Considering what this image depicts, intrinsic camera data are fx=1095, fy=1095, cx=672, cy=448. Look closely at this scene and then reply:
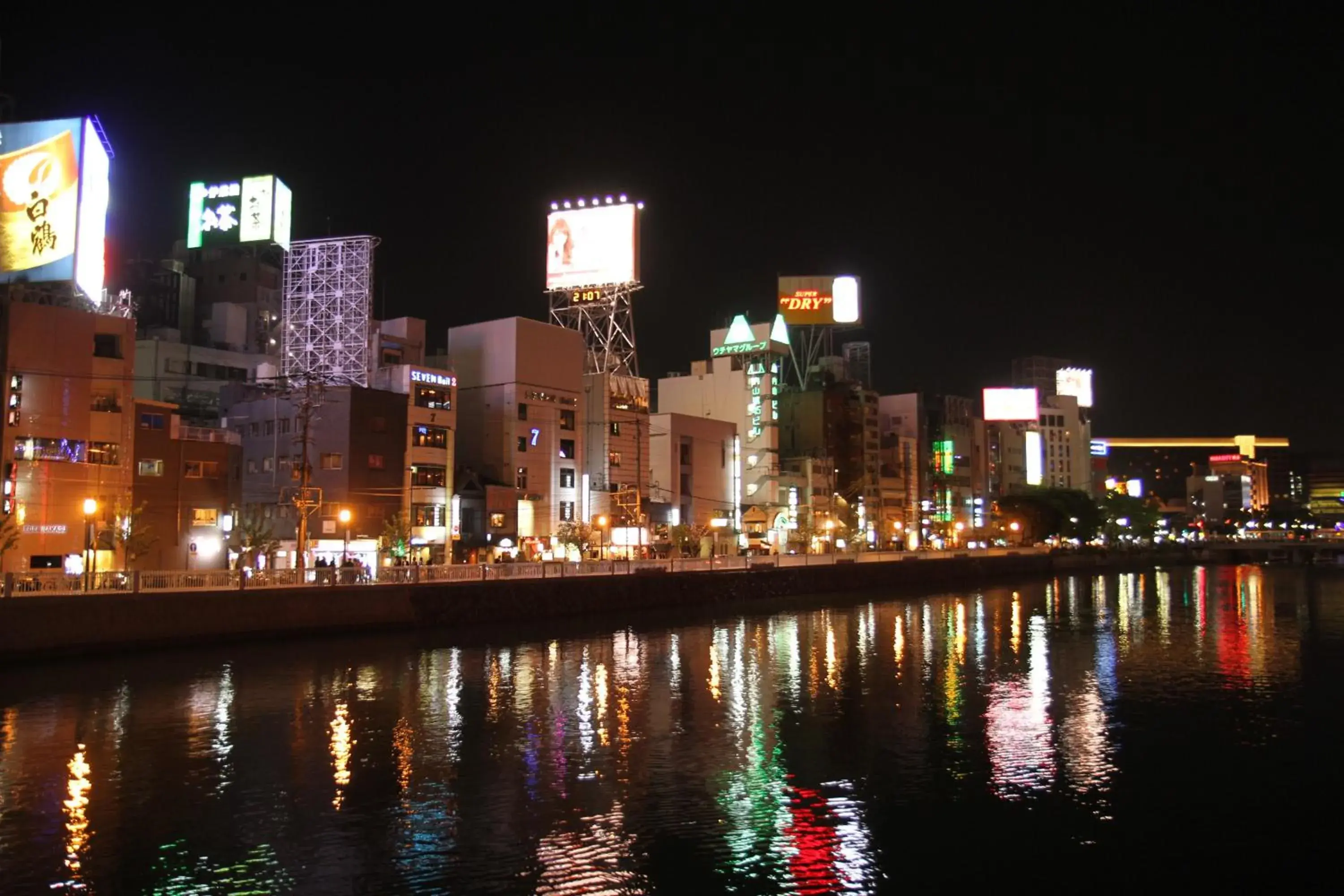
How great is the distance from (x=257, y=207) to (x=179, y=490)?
3650 cm

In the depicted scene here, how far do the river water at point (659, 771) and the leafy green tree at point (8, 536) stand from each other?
9849mm

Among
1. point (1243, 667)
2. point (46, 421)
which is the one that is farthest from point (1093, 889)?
point (46, 421)

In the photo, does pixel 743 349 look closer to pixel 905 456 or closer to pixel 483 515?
pixel 905 456

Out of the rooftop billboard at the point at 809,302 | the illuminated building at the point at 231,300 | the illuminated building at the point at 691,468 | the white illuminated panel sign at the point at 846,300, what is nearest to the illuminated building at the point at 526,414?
the illuminated building at the point at 691,468

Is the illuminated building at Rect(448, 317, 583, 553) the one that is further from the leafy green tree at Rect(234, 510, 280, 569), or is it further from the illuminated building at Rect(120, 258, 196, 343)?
the illuminated building at Rect(120, 258, 196, 343)

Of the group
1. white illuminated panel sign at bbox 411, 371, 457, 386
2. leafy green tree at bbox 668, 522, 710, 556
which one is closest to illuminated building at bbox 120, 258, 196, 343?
white illuminated panel sign at bbox 411, 371, 457, 386

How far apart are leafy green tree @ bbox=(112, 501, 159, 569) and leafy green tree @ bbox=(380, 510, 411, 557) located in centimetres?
1426

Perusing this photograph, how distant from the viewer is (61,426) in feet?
166

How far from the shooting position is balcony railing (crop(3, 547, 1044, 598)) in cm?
Result: 3841

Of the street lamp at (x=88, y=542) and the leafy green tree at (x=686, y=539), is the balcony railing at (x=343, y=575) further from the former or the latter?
the leafy green tree at (x=686, y=539)

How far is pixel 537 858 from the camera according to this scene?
56.1 feet

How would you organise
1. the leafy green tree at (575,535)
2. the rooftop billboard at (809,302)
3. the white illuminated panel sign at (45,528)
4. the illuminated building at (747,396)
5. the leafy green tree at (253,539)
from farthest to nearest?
the rooftop billboard at (809,302)
the illuminated building at (747,396)
the leafy green tree at (575,535)
the leafy green tree at (253,539)
the white illuminated panel sign at (45,528)

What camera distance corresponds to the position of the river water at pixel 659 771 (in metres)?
16.8

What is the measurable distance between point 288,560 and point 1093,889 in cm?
5471
